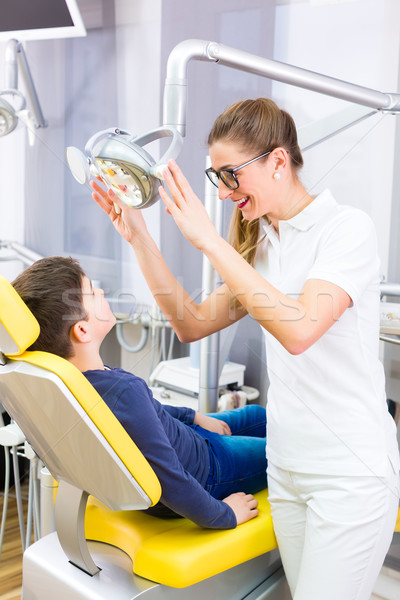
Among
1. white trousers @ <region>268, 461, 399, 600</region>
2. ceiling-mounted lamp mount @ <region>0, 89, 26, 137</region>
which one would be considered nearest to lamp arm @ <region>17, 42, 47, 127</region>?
ceiling-mounted lamp mount @ <region>0, 89, 26, 137</region>

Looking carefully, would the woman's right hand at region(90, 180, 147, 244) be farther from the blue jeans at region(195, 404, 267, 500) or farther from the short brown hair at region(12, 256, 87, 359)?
the blue jeans at region(195, 404, 267, 500)

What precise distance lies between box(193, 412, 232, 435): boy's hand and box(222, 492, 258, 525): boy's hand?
15 cm

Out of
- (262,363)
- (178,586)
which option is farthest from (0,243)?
(178,586)

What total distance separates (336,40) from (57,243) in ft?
3.37

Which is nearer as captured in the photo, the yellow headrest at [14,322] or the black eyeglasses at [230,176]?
the yellow headrest at [14,322]

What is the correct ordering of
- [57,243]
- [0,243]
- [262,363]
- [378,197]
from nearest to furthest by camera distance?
1. [378,197]
2. [262,363]
3. [57,243]
4. [0,243]

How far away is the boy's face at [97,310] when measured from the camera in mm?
818

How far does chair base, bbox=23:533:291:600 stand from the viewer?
0.77 m

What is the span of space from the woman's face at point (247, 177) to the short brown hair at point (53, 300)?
0.24 m

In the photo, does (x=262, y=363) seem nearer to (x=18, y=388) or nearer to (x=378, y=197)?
(x=378, y=197)

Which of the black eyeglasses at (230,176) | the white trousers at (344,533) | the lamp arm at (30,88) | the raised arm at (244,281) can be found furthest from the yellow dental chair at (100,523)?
the lamp arm at (30,88)

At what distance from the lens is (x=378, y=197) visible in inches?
49.3

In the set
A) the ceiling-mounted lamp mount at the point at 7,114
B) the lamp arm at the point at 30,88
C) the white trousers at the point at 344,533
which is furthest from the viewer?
the lamp arm at the point at 30,88

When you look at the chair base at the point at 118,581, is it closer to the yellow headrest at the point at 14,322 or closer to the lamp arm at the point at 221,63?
the yellow headrest at the point at 14,322
